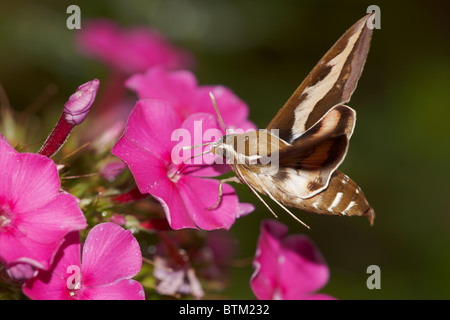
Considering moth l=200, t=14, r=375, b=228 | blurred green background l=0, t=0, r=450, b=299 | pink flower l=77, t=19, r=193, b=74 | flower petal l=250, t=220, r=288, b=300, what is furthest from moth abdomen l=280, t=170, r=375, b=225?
pink flower l=77, t=19, r=193, b=74

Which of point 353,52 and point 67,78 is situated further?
point 67,78

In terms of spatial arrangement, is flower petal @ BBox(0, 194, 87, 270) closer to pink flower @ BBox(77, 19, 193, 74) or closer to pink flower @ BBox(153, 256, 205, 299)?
pink flower @ BBox(153, 256, 205, 299)

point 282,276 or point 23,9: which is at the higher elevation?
point 23,9

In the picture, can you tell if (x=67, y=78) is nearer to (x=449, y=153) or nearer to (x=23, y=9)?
(x=23, y=9)

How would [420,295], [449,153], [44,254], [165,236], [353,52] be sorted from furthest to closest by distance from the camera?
[449,153] → [420,295] → [165,236] → [353,52] → [44,254]

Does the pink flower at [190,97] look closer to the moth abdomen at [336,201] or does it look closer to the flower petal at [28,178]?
the moth abdomen at [336,201]

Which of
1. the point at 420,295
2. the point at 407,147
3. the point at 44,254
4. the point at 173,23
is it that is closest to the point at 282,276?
the point at 44,254

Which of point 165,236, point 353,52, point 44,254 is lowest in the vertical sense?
point 165,236
